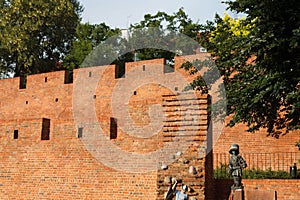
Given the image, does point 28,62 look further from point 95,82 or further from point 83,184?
point 83,184

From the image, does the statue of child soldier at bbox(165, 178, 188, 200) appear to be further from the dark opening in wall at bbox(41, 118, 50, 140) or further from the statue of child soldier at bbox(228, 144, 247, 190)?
the dark opening in wall at bbox(41, 118, 50, 140)

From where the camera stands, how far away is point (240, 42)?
9875 millimetres

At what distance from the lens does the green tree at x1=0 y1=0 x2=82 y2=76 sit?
72.5ft

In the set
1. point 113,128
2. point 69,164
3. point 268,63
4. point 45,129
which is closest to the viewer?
point 268,63

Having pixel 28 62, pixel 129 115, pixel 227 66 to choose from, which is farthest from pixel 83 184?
pixel 28 62

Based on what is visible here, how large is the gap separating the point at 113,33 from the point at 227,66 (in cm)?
1518

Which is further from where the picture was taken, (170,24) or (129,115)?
(170,24)

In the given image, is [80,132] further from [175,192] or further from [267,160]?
[267,160]

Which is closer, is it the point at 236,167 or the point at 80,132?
the point at 236,167

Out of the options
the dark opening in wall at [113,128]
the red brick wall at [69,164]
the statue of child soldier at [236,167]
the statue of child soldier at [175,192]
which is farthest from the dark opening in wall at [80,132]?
the statue of child soldier at [236,167]

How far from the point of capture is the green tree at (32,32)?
2209 cm

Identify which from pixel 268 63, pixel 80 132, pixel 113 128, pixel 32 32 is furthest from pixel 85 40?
pixel 268 63

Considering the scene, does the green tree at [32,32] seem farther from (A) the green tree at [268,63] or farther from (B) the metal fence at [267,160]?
(A) the green tree at [268,63]

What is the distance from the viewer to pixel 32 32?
75.5ft
